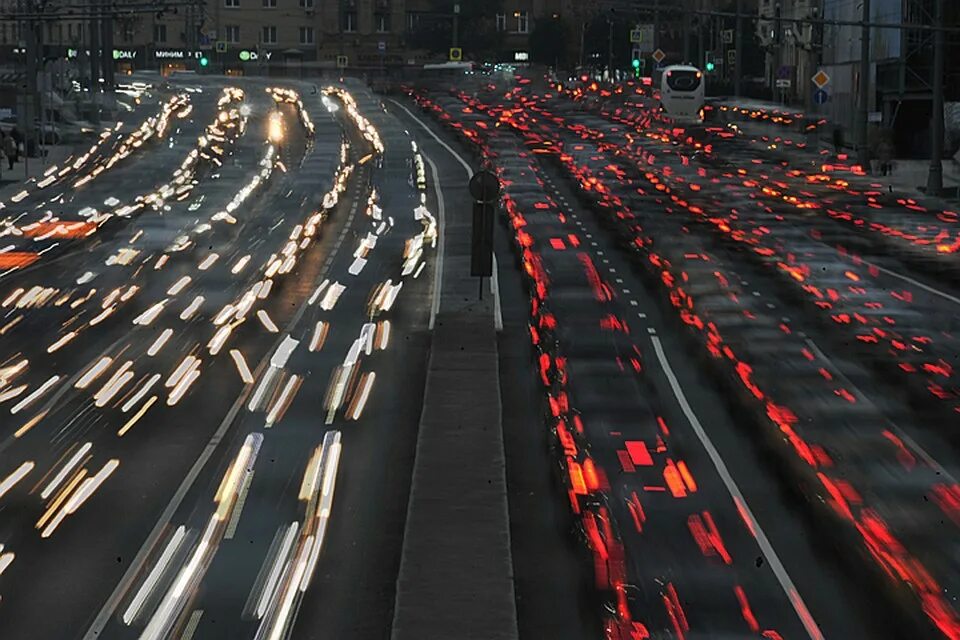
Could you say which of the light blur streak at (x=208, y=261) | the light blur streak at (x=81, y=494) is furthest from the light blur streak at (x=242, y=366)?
the light blur streak at (x=208, y=261)

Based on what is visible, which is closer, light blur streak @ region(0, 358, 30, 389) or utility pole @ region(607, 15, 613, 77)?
light blur streak @ region(0, 358, 30, 389)

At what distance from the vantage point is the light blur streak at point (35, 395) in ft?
80.4

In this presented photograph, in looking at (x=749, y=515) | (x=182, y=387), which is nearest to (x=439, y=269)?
(x=182, y=387)

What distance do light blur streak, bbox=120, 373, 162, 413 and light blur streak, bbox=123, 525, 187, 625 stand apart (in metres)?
7.06

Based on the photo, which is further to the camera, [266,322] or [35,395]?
[266,322]

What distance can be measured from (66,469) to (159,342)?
32.2ft

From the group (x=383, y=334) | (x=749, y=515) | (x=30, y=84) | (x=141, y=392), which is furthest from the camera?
(x=30, y=84)

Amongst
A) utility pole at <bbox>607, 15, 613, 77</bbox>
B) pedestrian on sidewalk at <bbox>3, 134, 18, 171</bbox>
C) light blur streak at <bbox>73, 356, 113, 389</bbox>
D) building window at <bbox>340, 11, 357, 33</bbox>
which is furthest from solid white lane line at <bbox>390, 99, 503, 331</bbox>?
building window at <bbox>340, 11, 357, 33</bbox>

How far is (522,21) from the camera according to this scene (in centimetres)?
18375

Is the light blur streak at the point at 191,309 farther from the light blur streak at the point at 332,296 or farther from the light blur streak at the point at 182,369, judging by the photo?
the light blur streak at the point at 182,369

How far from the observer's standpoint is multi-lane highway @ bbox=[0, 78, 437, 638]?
51.9 ft

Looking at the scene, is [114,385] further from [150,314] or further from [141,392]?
[150,314]

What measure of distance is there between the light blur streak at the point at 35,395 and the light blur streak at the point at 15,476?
3537 millimetres

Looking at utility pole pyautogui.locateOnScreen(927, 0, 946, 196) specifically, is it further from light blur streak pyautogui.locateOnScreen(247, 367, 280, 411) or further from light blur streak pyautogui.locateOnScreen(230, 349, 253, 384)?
light blur streak pyautogui.locateOnScreen(247, 367, 280, 411)
